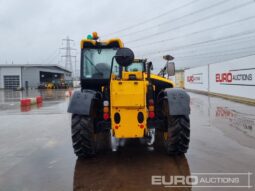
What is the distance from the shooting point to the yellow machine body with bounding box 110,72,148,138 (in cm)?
441

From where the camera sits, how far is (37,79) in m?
52.2

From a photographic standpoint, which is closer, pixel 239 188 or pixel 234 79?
pixel 239 188

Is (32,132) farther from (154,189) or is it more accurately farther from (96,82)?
(154,189)

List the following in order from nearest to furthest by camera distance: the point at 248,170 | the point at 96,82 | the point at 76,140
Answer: the point at 248,170 → the point at 76,140 → the point at 96,82

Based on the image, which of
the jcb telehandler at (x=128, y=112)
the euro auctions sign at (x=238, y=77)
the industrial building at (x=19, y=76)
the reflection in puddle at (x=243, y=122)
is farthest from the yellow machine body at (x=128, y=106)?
the industrial building at (x=19, y=76)

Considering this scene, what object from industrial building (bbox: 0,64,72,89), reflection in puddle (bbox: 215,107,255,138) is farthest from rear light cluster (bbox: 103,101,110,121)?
industrial building (bbox: 0,64,72,89)

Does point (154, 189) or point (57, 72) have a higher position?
point (57, 72)

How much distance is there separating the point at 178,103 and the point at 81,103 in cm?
195

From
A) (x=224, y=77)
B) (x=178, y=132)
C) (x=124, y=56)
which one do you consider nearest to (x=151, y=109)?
(x=178, y=132)

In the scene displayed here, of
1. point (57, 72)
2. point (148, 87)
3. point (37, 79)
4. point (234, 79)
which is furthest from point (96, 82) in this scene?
point (57, 72)

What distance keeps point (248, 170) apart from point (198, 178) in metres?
1.02

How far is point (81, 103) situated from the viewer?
4.72 meters
